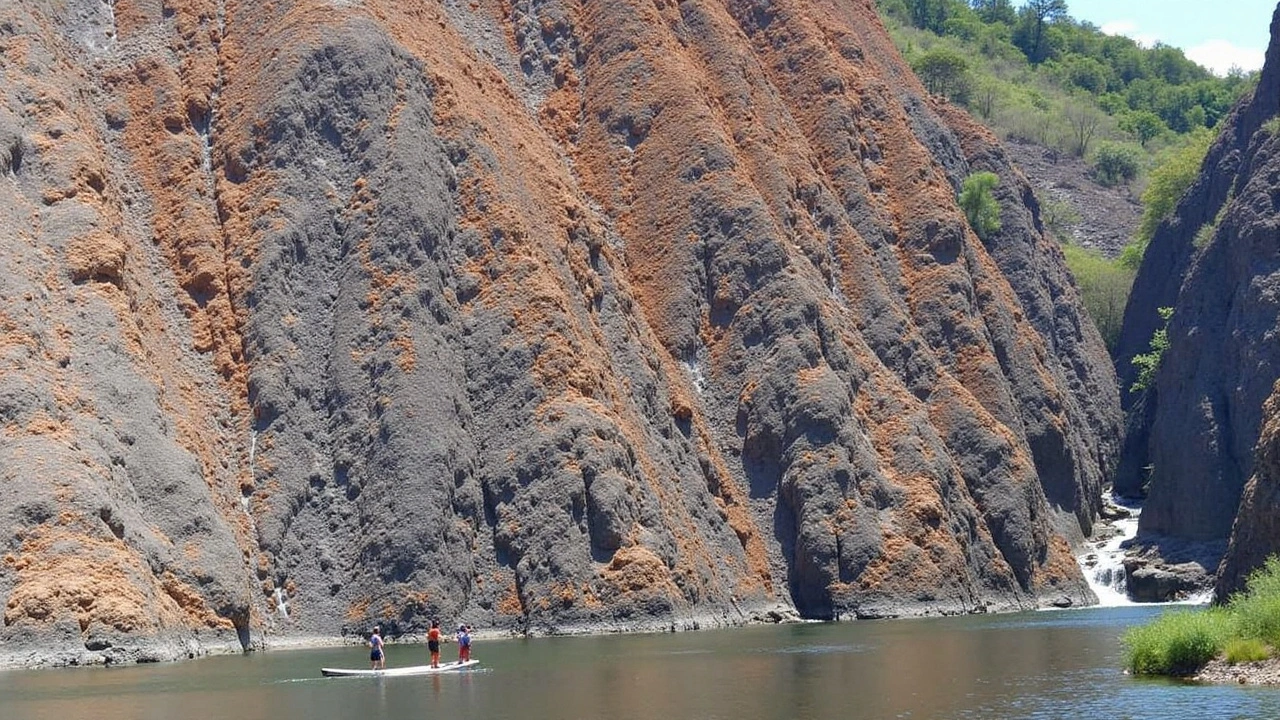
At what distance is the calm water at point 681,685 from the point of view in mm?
41812

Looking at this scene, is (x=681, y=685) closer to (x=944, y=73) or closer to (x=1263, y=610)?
(x=1263, y=610)

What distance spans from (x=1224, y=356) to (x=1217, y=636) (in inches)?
2146

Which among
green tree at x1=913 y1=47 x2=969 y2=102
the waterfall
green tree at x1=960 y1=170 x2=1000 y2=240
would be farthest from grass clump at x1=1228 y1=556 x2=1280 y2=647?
green tree at x1=913 y1=47 x2=969 y2=102

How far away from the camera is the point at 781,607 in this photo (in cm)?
8275

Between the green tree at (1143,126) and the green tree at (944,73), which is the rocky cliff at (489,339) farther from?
Answer: the green tree at (1143,126)

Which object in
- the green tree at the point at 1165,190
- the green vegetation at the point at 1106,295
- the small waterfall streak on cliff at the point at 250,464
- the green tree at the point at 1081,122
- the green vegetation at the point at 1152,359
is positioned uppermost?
the green tree at the point at 1081,122

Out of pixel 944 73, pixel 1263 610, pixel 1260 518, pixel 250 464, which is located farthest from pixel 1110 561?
pixel 944 73

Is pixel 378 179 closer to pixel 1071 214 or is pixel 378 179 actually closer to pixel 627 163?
pixel 627 163

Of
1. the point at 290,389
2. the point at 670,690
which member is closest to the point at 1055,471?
the point at 290,389

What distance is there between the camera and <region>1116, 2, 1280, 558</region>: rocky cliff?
3716 inches

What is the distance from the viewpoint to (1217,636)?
46156 millimetres

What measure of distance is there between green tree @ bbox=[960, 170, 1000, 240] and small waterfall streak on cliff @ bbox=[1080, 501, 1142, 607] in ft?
73.7

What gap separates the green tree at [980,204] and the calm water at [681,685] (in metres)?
54.1

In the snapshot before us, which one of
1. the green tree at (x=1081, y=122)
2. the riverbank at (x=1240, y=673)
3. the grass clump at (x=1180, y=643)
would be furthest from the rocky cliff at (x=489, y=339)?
the green tree at (x=1081, y=122)
